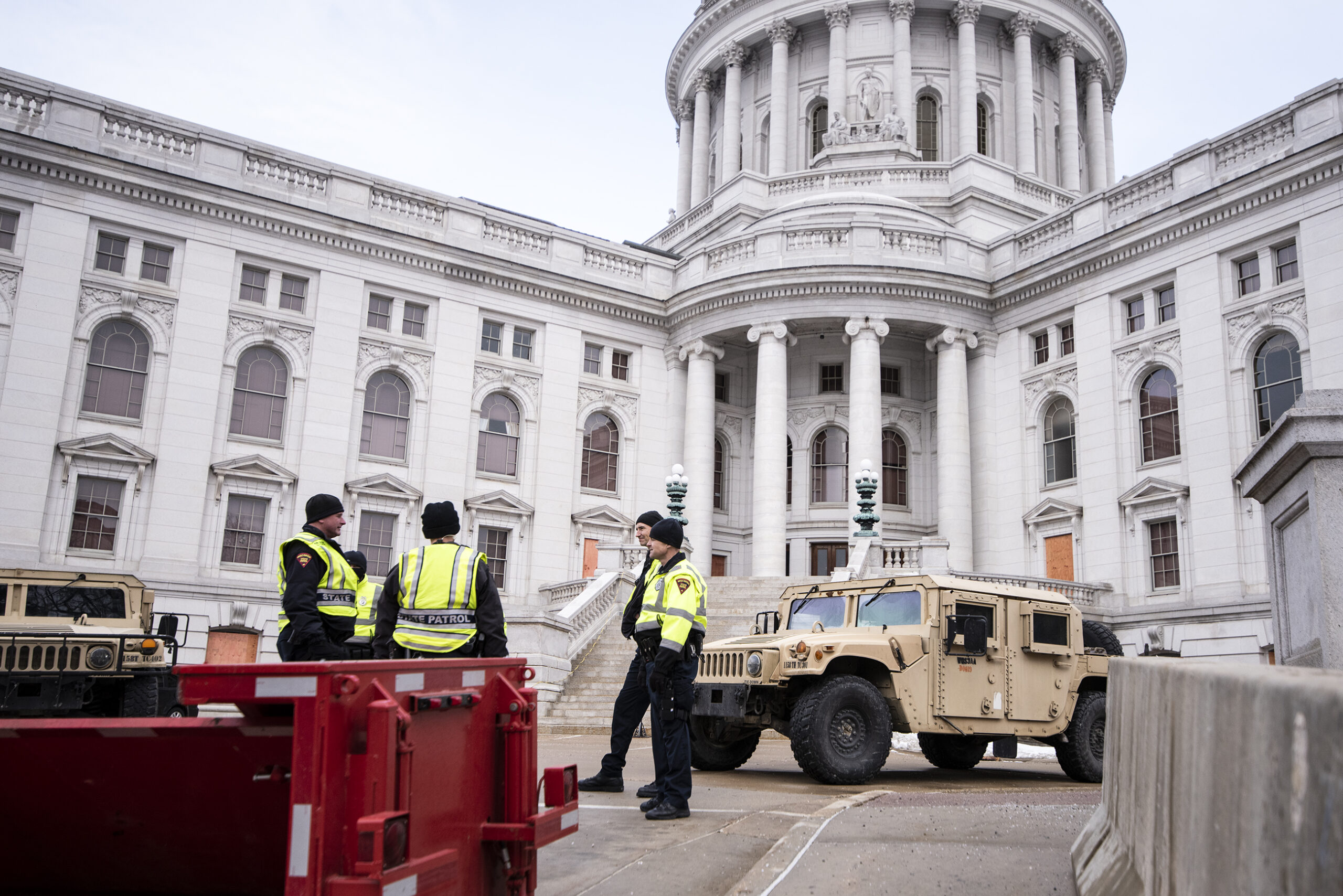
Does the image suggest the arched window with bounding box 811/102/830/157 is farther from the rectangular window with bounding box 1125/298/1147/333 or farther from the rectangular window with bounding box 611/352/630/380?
the rectangular window with bounding box 1125/298/1147/333

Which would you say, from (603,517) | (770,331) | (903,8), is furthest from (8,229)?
(903,8)

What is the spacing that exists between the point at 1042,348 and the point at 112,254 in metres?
26.6

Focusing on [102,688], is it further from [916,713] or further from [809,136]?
[809,136]

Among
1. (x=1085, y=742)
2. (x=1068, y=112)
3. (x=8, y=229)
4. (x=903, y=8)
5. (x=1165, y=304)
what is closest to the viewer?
(x=1085, y=742)

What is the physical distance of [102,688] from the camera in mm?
10812

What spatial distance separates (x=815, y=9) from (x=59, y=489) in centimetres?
3695

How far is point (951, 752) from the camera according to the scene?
12.7m

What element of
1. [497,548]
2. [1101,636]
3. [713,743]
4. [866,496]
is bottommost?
[713,743]

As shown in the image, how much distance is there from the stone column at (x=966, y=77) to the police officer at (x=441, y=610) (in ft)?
139

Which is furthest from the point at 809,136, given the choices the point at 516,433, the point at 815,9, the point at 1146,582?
the point at 1146,582

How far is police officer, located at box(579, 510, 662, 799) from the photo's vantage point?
28.7 ft

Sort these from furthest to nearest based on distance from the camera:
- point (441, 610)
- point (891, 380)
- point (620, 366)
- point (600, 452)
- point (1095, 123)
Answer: point (1095, 123)
point (891, 380)
point (620, 366)
point (600, 452)
point (441, 610)

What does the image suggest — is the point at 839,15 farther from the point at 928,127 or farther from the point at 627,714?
the point at 627,714

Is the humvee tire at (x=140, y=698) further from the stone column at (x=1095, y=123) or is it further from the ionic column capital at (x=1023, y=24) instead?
the stone column at (x=1095, y=123)
